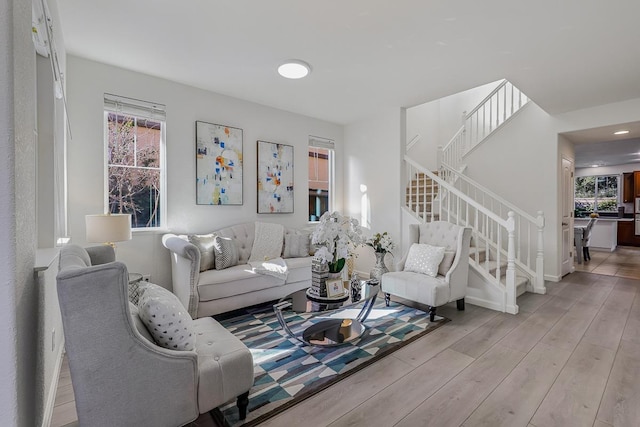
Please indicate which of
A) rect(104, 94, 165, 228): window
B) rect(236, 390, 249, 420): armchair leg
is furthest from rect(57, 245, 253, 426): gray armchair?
rect(104, 94, 165, 228): window

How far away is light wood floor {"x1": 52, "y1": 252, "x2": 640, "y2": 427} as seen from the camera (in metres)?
1.75

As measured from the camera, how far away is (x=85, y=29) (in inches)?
101

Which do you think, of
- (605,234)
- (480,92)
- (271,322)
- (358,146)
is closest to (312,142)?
(358,146)

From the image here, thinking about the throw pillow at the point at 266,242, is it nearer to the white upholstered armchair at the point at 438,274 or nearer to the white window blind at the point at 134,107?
the white upholstered armchair at the point at 438,274

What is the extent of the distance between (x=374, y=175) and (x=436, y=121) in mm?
3164

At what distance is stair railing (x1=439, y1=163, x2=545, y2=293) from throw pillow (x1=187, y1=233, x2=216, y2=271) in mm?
3995

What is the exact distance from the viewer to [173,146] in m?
3.62

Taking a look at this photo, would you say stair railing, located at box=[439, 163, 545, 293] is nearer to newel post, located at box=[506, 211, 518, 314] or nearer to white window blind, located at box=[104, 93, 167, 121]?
newel post, located at box=[506, 211, 518, 314]

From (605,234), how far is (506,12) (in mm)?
8716

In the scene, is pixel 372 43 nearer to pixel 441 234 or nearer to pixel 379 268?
pixel 441 234

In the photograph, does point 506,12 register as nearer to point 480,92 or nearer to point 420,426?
point 420,426

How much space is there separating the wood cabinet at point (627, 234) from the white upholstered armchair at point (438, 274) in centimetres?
870

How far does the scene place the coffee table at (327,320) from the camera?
2371 millimetres

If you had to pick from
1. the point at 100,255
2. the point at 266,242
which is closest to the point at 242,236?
the point at 266,242
